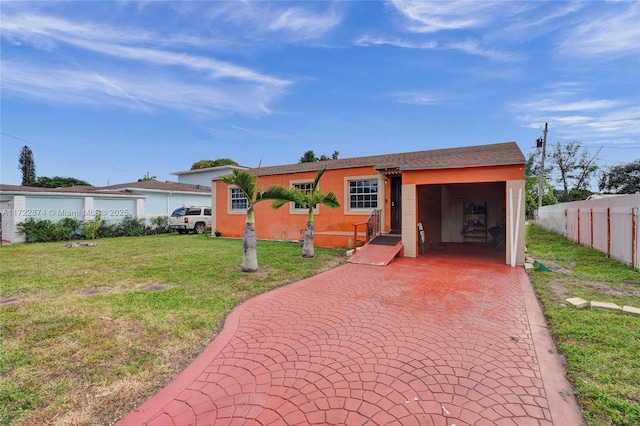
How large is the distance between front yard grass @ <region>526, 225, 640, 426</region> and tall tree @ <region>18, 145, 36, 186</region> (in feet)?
195

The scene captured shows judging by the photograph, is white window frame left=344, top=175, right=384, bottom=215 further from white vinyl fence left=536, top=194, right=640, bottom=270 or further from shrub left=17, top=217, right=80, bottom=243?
shrub left=17, top=217, right=80, bottom=243

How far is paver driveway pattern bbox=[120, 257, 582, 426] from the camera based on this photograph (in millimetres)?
2375

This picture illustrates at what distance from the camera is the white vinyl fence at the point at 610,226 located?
7520 mm

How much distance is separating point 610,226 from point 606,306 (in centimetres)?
655

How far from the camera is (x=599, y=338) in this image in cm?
362

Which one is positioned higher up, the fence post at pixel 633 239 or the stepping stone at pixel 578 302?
the fence post at pixel 633 239

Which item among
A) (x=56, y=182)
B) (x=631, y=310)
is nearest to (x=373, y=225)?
(x=631, y=310)

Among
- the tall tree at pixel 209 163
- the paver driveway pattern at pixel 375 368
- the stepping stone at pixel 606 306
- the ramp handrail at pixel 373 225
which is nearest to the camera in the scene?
the paver driveway pattern at pixel 375 368

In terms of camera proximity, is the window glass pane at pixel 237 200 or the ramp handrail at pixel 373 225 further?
the window glass pane at pixel 237 200

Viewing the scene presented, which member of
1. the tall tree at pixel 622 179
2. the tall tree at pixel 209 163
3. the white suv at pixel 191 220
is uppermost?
the tall tree at pixel 209 163

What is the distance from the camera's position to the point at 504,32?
33.2 ft

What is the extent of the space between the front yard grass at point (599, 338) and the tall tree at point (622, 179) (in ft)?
118

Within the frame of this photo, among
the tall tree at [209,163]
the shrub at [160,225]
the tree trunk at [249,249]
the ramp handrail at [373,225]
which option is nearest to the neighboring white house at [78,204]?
the shrub at [160,225]

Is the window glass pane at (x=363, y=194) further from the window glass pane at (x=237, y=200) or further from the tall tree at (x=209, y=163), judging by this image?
the tall tree at (x=209, y=163)
